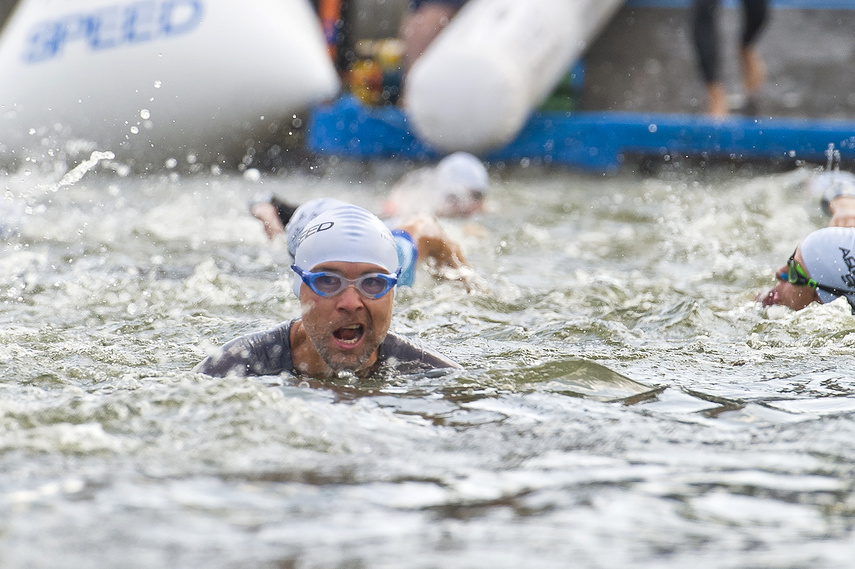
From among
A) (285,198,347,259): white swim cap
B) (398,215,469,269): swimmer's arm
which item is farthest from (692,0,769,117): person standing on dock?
(285,198,347,259): white swim cap

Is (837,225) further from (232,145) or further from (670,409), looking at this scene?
(232,145)

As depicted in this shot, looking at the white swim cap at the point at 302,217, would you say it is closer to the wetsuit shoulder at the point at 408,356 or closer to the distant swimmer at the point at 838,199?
the wetsuit shoulder at the point at 408,356

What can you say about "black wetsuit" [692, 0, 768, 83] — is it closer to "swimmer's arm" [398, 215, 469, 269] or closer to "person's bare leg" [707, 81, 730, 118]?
"person's bare leg" [707, 81, 730, 118]

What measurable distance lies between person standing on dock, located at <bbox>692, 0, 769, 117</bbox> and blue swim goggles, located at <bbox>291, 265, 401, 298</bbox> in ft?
20.9

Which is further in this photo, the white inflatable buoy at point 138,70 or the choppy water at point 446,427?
the white inflatable buoy at point 138,70

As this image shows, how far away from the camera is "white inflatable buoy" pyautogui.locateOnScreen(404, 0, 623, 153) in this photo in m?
9.62

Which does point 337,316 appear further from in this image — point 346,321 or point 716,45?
point 716,45

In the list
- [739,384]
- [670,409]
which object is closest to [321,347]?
[670,409]

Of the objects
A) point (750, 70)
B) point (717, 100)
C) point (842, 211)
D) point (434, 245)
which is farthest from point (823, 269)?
point (750, 70)

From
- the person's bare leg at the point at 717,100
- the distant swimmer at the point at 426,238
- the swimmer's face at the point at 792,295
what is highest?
the swimmer's face at the point at 792,295

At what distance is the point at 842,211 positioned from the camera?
18.6 feet

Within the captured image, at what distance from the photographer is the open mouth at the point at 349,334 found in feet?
13.4

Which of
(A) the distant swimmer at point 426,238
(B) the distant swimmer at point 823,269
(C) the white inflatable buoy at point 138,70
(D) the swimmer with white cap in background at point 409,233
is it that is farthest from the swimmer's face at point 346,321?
Answer: (C) the white inflatable buoy at point 138,70

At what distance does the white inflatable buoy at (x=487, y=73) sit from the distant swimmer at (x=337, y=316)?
559cm
